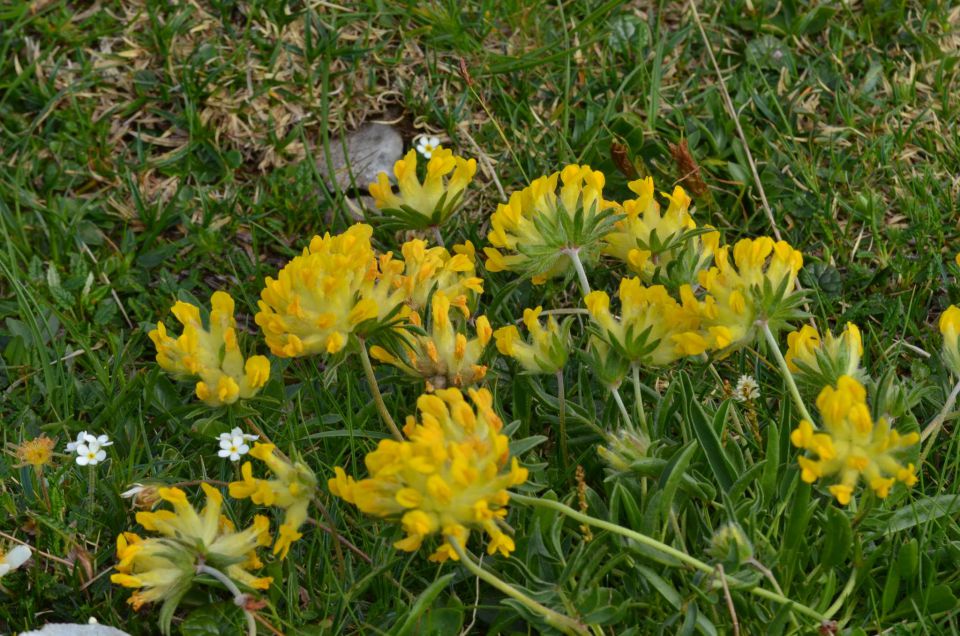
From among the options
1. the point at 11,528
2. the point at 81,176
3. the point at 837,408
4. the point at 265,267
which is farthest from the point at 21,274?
the point at 837,408

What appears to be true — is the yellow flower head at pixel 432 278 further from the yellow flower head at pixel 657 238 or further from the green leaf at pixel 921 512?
the green leaf at pixel 921 512

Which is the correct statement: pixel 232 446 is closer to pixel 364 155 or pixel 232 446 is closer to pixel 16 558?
pixel 16 558

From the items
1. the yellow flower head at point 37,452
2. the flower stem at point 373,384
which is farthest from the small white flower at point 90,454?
the flower stem at point 373,384

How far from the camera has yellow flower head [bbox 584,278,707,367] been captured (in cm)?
263

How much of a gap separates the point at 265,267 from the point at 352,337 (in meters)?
1.17

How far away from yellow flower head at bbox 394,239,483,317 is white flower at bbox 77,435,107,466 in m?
0.85

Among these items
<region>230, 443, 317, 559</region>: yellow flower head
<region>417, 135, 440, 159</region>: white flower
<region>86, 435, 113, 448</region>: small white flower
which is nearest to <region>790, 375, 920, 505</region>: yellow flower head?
<region>230, 443, 317, 559</region>: yellow flower head

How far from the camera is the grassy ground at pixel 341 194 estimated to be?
2842mm

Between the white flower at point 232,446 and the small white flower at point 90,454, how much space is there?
0.29 meters

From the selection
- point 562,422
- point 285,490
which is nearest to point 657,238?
point 562,422

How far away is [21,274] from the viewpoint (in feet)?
12.0

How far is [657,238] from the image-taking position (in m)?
2.91

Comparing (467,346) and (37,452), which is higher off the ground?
(467,346)

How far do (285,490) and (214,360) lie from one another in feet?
1.39
